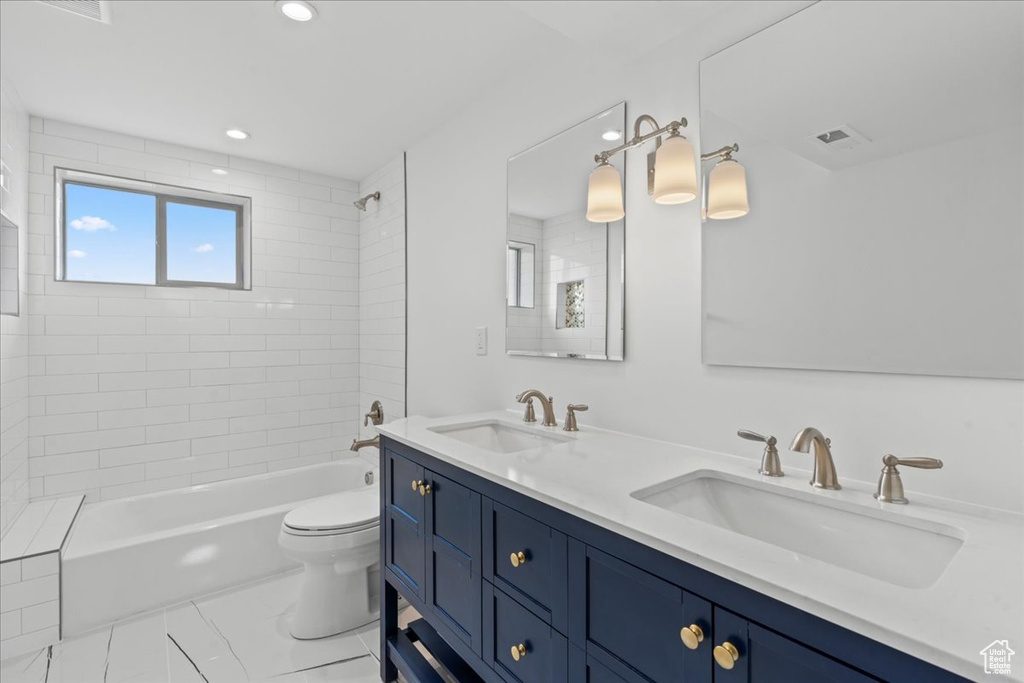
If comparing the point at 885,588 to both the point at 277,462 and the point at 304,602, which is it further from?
the point at 277,462

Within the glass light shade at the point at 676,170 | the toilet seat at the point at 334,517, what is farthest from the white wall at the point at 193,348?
the glass light shade at the point at 676,170

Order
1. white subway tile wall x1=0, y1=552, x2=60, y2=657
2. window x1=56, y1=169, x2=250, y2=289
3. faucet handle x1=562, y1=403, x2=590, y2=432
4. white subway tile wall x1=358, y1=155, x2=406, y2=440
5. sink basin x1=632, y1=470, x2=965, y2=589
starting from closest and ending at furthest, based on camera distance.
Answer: sink basin x1=632, y1=470, x2=965, y2=589 → faucet handle x1=562, y1=403, x2=590, y2=432 → white subway tile wall x1=0, y1=552, x2=60, y2=657 → window x1=56, y1=169, x2=250, y2=289 → white subway tile wall x1=358, y1=155, x2=406, y2=440

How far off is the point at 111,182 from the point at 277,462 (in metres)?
1.97

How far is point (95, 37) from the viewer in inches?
75.0

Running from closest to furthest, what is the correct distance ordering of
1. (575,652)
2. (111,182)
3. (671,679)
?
(671,679) → (575,652) → (111,182)

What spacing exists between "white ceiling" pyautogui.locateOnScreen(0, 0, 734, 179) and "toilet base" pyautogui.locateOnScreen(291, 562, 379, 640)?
2.16 metres

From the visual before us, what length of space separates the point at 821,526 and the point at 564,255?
123 cm

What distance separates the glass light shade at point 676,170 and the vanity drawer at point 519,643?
118cm

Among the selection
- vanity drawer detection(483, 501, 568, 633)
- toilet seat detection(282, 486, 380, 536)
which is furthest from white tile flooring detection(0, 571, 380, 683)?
vanity drawer detection(483, 501, 568, 633)

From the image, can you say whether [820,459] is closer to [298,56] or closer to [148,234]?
[298,56]

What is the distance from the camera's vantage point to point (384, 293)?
10.8ft

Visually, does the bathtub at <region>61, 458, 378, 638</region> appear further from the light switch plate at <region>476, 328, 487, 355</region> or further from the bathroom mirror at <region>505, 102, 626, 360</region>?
the bathroom mirror at <region>505, 102, 626, 360</region>

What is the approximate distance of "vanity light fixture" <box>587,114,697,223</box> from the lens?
1.40 m

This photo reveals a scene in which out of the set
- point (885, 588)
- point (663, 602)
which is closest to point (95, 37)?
point (663, 602)
